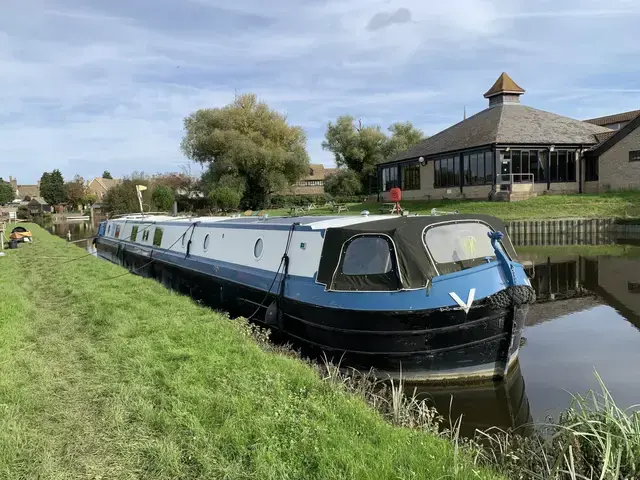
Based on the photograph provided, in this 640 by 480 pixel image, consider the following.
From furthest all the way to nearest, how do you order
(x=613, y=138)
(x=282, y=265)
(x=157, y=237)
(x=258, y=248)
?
(x=613, y=138) < (x=157, y=237) < (x=258, y=248) < (x=282, y=265)

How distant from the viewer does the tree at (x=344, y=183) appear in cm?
4938

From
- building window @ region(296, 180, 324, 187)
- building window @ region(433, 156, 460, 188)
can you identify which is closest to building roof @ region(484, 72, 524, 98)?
building window @ region(433, 156, 460, 188)

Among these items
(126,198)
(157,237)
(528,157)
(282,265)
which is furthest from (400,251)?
(126,198)

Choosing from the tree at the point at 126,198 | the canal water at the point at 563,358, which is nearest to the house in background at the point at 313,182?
the tree at the point at 126,198

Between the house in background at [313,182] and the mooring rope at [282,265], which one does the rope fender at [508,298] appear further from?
the house in background at [313,182]

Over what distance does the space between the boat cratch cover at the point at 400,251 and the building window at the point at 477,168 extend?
24.7 meters

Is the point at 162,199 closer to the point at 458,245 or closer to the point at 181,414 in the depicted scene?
the point at 458,245

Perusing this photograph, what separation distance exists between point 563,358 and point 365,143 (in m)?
44.4

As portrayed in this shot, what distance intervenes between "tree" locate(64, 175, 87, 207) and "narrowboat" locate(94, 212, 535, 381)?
270 feet

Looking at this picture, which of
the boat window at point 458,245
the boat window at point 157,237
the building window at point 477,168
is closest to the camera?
the boat window at point 458,245

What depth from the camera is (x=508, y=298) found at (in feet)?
20.7

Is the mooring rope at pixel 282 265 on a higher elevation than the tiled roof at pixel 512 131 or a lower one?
lower

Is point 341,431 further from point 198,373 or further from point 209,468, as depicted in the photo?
point 198,373

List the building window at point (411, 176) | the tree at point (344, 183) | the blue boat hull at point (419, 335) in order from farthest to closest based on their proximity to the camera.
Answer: the tree at point (344, 183) → the building window at point (411, 176) → the blue boat hull at point (419, 335)
